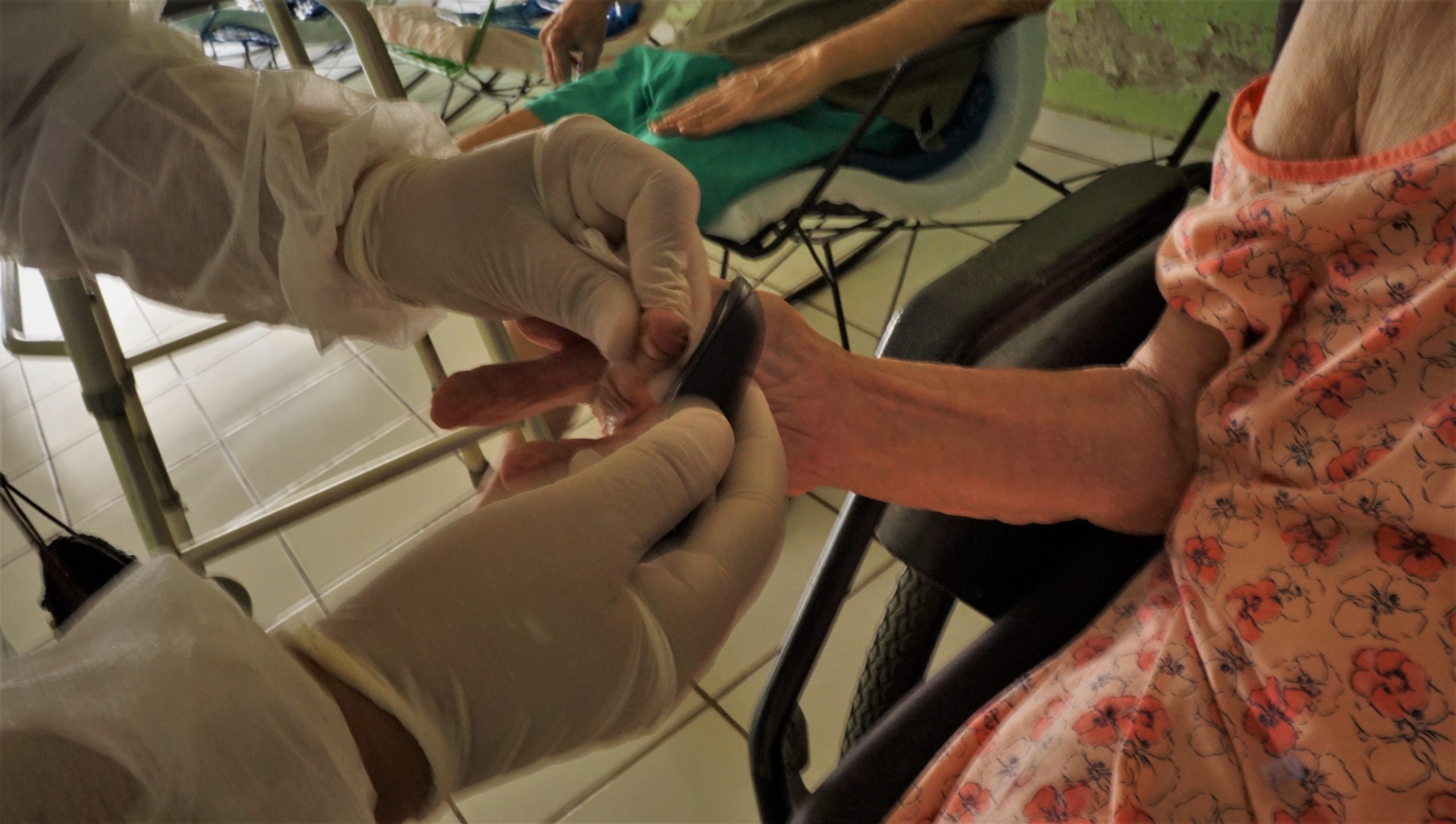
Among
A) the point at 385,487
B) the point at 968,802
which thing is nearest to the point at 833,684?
the point at 968,802

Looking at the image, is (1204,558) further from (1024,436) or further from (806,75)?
(806,75)

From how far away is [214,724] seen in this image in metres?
0.33

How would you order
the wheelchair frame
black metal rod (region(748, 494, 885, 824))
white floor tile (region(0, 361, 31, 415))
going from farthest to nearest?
white floor tile (region(0, 361, 31, 415)) < the wheelchair frame < black metal rod (region(748, 494, 885, 824))

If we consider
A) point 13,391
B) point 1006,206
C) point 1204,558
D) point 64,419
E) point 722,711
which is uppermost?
point 1204,558

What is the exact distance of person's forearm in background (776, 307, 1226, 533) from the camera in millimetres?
682

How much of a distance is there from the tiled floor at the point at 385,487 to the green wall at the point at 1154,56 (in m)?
0.07

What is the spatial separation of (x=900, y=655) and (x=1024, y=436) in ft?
0.84

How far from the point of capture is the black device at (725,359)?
0.60 m

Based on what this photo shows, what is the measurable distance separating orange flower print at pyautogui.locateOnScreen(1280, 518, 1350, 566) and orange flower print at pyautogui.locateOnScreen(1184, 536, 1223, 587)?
1.6 inches

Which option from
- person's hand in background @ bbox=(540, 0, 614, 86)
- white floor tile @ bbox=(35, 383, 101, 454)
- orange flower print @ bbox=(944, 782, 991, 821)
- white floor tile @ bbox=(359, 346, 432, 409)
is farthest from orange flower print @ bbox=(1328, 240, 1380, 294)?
white floor tile @ bbox=(35, 383, 101, 454)

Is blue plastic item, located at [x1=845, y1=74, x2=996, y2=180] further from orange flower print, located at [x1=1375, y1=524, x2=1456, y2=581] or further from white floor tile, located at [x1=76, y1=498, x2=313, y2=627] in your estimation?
white floor tile, located at [x1=76, y1=498, x2=313, y2=627]

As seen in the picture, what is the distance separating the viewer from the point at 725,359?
2.02 feet

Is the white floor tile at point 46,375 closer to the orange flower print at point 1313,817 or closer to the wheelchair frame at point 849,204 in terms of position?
the wheelchair frame at point 849,204

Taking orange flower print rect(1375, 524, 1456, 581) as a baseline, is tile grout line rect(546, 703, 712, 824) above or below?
below
